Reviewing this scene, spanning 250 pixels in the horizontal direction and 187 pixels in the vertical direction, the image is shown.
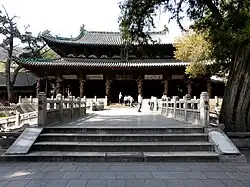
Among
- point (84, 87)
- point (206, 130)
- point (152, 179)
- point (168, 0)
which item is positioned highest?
point (168, 0)

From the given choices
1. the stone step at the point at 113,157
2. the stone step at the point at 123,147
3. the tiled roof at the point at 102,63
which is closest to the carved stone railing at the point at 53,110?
the stone step at the point at 123,147

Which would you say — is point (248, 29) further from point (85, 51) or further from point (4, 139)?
point (85, 51)

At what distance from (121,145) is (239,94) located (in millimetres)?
4889

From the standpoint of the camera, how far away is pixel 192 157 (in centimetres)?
771

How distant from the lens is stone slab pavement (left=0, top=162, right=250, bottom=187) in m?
5.70

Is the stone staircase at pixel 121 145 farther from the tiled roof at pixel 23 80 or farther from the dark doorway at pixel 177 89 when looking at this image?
the tiled roof at pixel 23 80

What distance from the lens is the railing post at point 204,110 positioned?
9.54 m

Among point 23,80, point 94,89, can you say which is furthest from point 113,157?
point 23,80

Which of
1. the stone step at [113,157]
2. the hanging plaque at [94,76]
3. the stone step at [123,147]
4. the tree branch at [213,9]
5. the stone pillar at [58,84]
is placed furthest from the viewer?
the hanging plaque at [94,76]

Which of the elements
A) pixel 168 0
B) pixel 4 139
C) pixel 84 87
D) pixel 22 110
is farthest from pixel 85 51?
pixel 4 139

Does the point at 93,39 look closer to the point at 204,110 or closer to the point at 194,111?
the point at 194,111

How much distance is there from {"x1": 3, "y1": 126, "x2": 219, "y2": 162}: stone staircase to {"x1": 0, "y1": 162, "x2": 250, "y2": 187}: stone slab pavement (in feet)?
1.13

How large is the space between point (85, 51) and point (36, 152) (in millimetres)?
27830

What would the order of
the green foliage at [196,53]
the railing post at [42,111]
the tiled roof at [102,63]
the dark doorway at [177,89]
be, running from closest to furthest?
the railing post at [42,111] → the green foliage at [196,53] → the tiled roof at [102,63] → the dark doorway at [177,89]
